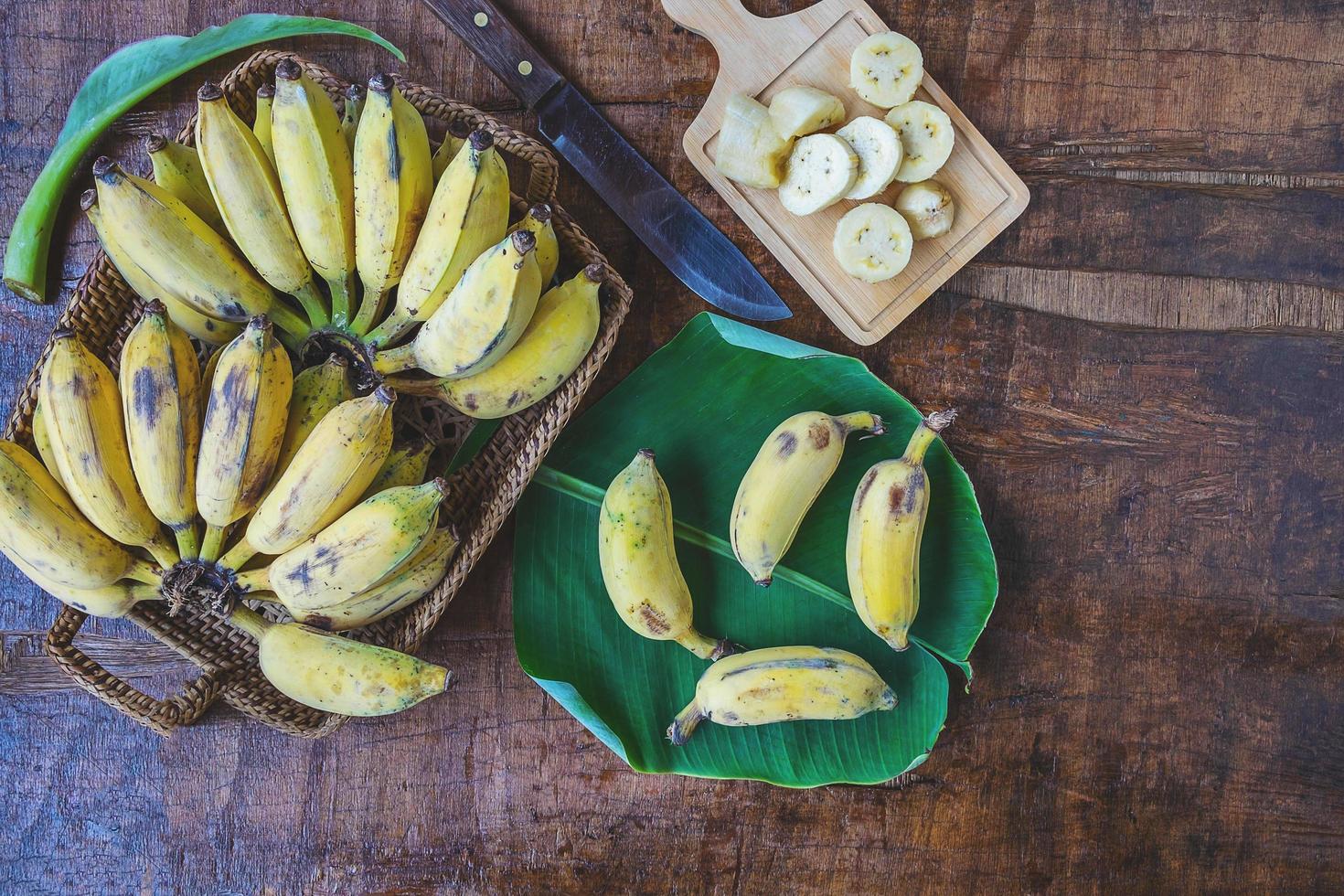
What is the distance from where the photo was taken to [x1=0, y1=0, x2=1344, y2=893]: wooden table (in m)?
1.51

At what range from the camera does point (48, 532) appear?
45.8 inches

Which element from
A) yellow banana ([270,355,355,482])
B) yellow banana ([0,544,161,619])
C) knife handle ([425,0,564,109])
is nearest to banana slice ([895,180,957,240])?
knife handle ([425,0,564,109])

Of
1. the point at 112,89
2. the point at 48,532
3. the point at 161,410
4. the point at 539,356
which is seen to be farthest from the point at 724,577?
the point at 112,89

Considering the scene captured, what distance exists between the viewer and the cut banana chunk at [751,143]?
1425 mm

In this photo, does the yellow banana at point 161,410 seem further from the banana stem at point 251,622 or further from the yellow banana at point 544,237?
the yellow banana at point 544,237

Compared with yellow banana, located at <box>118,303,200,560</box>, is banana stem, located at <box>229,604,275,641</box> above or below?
below

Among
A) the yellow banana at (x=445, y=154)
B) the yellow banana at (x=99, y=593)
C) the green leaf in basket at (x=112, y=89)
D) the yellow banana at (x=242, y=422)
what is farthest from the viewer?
the green leaf in basket at (x=112, y=89)

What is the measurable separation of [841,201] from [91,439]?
1.16m

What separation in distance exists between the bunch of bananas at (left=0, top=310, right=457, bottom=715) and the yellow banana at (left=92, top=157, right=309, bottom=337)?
61 millimetres

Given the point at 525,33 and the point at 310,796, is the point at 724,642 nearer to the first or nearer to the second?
the point at 310,796

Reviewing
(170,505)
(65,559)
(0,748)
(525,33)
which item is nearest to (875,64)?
(525,33)

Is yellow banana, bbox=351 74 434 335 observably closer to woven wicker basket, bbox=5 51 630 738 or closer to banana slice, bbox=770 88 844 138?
woven wicker basket, bbox=5 51 630 738

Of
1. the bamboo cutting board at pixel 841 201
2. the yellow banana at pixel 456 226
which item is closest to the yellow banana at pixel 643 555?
the yellow banana at pixel 456 226

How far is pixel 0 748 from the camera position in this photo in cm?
154
